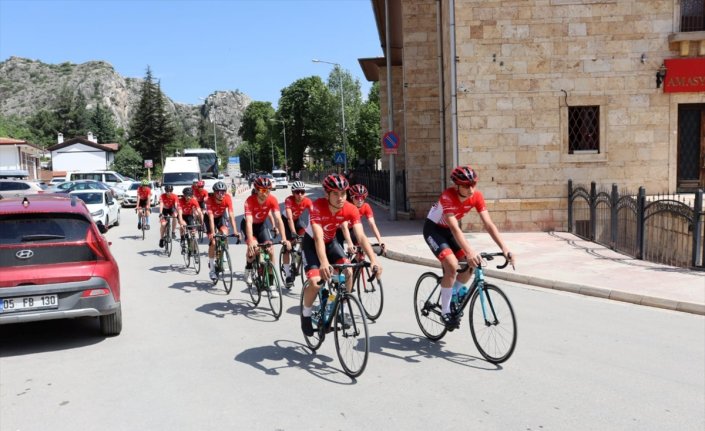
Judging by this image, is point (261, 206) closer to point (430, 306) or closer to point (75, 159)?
point (430, 306)

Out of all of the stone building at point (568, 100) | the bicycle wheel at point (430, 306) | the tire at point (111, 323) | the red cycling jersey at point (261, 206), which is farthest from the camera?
the stone building at point (568, 100)

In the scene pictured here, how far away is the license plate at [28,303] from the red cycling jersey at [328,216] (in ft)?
8.96

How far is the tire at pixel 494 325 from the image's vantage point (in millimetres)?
5629

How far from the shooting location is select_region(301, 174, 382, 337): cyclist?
5.64 m

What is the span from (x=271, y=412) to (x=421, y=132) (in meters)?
17.9

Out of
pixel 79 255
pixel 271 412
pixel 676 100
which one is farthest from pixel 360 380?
pixel 676 100

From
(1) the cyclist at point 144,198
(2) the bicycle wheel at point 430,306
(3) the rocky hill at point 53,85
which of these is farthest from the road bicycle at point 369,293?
(3) the rocky hill at point 53,85

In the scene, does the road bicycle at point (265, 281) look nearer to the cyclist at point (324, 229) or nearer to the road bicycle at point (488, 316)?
the cyclist at point (324, 229)

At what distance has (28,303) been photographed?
612 cm

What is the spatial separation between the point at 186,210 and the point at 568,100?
33.5 feet

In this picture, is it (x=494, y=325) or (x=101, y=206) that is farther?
(x=101, y=206)

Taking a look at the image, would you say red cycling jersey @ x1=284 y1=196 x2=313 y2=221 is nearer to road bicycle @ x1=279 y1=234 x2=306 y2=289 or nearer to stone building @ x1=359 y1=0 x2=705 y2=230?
road bicycle @ x1=279 y1=234 x2=306 y2=289

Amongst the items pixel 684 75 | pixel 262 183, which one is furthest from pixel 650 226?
pixel 262 183

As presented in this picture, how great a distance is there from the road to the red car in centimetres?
48
